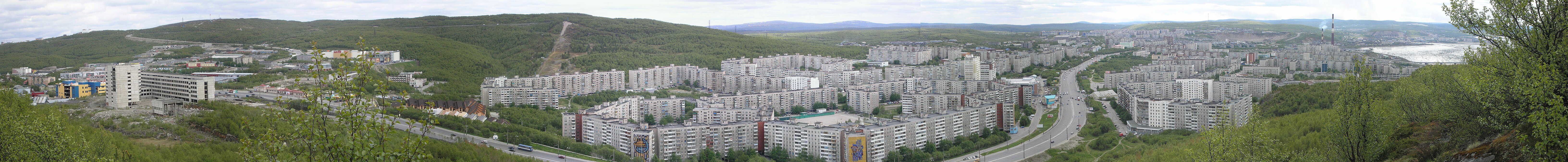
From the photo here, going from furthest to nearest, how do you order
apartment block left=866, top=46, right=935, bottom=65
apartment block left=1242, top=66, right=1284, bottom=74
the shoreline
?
apartment block left=866, top=46, right=935, bottom=65 → apartment block left=1242, top=66, right=1284, bottom=74 → the shoreline

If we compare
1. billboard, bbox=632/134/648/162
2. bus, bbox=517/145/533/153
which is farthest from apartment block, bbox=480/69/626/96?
billboard, bbox=632/134/648/162

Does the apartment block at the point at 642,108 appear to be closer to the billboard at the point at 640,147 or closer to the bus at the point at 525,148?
the bus at the point at 525,148

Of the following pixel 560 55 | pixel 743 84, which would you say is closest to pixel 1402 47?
pixel 743 84

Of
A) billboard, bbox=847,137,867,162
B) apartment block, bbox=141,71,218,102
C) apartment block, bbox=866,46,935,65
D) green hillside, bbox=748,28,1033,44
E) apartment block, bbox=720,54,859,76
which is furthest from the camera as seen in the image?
green hillside, bbox=748,28,1033,44

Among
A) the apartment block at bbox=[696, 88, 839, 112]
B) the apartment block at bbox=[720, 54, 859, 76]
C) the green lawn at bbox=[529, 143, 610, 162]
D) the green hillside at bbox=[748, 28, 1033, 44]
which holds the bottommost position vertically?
the green lawn at bbox=[529, 143, 610, 162]

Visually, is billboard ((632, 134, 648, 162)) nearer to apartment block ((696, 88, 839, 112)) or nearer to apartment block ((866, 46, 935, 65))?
apartment block ((696, 88, 839, 112))

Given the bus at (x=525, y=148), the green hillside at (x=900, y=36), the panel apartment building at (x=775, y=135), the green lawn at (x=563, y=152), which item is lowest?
the green lawn at (x=563, y=152)

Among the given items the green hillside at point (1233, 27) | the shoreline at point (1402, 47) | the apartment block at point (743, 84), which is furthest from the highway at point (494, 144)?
the green hillside at point (1233, 27)
